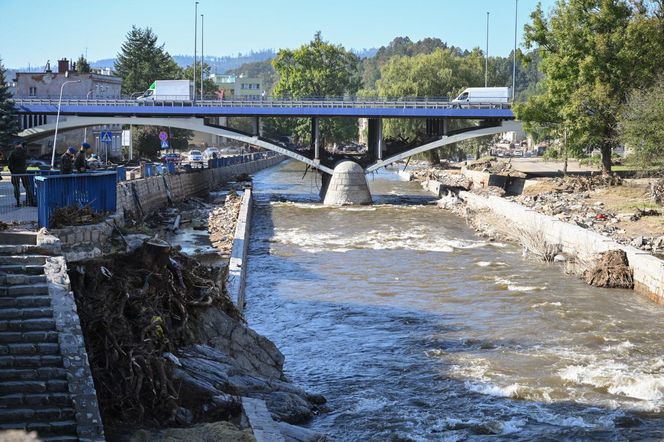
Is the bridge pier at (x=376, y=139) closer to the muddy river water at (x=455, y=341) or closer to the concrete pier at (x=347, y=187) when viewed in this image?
the concrete pier at (x=347, y=187)

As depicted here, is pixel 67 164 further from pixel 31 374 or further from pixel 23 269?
pixel 31 374

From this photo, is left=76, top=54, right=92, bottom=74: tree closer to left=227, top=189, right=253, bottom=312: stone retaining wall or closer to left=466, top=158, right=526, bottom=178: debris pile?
left=466, top=158, right=526, bottom=178: debris pile

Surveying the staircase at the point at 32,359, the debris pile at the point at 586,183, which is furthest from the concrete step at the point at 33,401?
the debris pile at the point at 586,183

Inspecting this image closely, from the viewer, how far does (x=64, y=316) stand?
10898mm

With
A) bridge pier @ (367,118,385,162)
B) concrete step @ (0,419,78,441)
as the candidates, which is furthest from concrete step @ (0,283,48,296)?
bridge pier @ (367,118,385,162)

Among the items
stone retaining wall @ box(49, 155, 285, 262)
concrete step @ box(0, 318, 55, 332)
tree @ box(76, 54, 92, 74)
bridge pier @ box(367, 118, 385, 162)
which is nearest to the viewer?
concrete step @ box(0, 318, 55, 332)

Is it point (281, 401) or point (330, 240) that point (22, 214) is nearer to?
point (281, 401)

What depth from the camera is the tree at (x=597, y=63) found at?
43688 mm

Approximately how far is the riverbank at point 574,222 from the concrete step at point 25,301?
54.7ft

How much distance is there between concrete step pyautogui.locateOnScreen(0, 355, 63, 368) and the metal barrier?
4.08 m

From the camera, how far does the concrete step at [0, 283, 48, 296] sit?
1123 cm

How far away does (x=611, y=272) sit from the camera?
82.9 feet

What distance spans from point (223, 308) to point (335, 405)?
7.77 ft

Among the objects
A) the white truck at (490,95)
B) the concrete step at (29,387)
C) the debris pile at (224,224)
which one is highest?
the white truck at (490,95)
